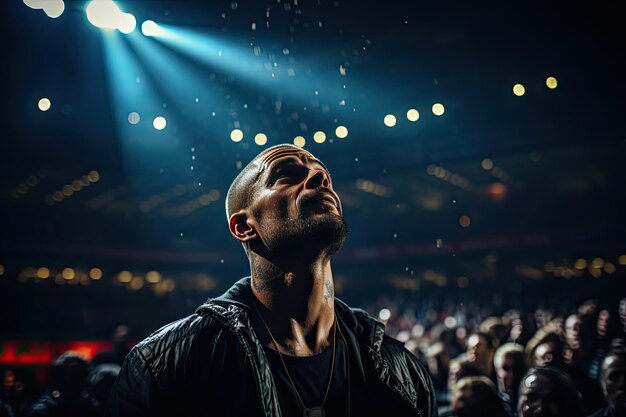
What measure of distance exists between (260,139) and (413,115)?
3.29 metres

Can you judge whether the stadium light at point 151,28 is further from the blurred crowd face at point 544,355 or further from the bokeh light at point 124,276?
the bokeh light at point 124,276

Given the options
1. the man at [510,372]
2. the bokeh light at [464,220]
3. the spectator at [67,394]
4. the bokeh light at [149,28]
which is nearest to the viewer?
the spectator at [67,394]

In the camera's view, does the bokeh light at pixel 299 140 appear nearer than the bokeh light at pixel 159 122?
No

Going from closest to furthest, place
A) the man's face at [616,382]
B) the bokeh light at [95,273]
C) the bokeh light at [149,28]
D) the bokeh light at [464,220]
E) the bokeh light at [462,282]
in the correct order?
the man's face at [616,382] < the bokeh light at [149,28] < the bokeh light at [95,273] < the bokeh light at [464,220] < the bokeh light at [462,282]

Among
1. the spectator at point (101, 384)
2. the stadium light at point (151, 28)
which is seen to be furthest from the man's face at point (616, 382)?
the stadium light at point (151, 28)

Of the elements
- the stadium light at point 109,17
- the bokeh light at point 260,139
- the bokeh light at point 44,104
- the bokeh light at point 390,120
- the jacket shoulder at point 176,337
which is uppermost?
the stadium light at point 109,17

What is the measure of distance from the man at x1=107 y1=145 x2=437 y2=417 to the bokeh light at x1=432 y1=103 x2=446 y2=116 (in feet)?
28.9

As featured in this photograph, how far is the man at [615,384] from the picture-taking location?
3646mm

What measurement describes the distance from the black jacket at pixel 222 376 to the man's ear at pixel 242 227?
0.21 meters

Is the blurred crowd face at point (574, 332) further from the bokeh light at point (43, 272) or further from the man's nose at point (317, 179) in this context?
the bokeh light at point (43, 272)

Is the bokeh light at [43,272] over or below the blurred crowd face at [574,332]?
over

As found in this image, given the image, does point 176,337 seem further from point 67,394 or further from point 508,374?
point 508,374

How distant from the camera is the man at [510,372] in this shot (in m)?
4.71

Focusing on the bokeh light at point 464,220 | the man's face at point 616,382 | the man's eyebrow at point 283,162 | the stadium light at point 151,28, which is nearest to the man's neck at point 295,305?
the man's eyebrow at point 283,162
